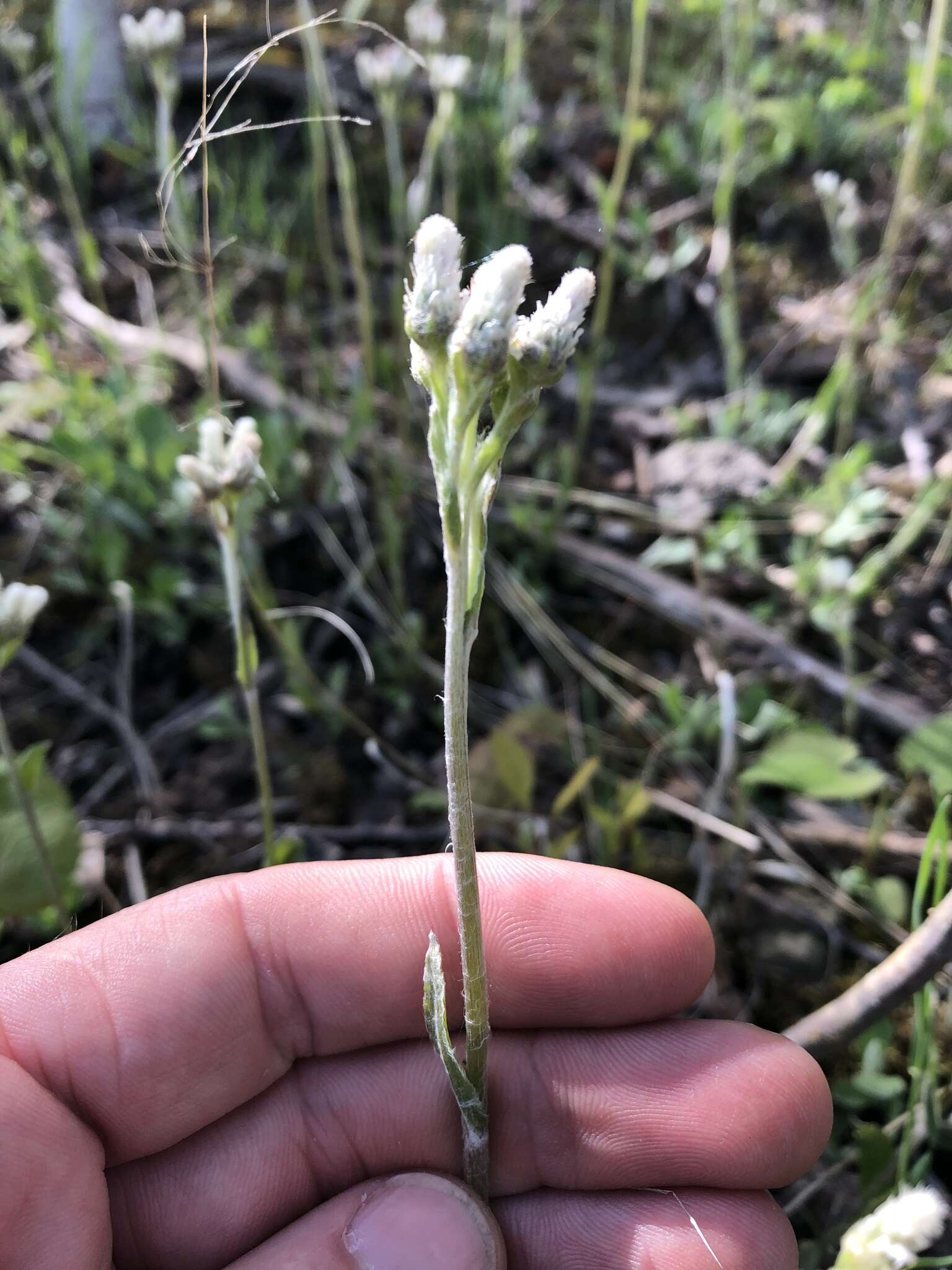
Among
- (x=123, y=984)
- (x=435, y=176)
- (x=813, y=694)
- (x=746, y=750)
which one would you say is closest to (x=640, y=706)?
(x=746, y=750)

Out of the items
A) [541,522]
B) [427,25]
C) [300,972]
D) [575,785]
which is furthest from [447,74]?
[300,972]

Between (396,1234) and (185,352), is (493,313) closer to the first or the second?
(396,1234)

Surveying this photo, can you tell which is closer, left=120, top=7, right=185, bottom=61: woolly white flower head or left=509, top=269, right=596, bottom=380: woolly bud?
left=509, top=269, right=596, bottom=380: woolly bud

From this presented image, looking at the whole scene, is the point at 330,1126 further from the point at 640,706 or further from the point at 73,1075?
the point at 640,706

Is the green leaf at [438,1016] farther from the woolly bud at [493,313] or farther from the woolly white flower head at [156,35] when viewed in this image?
the woolly white flower head at [156,35]

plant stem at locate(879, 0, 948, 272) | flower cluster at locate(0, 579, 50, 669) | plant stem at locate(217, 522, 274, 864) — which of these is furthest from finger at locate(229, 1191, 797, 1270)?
plant stem at locate(879, 0, 948, 272)

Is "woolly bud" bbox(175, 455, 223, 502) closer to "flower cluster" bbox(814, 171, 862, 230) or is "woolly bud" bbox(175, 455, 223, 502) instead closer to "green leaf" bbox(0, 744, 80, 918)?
"green leaf" bbox(0, 744, 80, 918)
